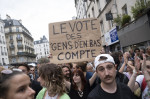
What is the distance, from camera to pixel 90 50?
4.04 metres

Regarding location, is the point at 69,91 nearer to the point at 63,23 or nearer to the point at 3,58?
the point at 63,23

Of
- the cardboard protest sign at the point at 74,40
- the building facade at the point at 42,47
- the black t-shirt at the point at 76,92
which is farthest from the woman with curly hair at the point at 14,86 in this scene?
the building facade at the point at 42,47

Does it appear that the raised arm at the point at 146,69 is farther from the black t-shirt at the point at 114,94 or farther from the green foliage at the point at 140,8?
the green foliage at the point at 140,8

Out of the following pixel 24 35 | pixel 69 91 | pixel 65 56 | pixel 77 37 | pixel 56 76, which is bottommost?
pixel 69 91

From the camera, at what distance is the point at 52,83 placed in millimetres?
2814

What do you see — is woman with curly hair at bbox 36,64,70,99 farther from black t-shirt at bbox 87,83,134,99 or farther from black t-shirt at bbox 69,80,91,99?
black t-shirt at bbox 87,83,134,99

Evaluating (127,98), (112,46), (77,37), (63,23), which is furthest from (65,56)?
(112,46)

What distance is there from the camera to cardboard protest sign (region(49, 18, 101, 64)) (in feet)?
13.0

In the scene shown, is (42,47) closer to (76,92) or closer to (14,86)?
(76,92)

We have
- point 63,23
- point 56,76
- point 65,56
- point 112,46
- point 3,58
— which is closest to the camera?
point 56,76

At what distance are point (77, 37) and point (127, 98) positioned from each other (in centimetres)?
223

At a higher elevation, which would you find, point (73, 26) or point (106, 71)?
point (73, 26)

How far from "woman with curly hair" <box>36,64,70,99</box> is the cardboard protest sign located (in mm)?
936

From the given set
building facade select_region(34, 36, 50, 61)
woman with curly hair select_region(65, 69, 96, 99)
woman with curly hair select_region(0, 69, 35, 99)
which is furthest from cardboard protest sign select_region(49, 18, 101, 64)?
building facade select_region(34, 36, 50, 61)
